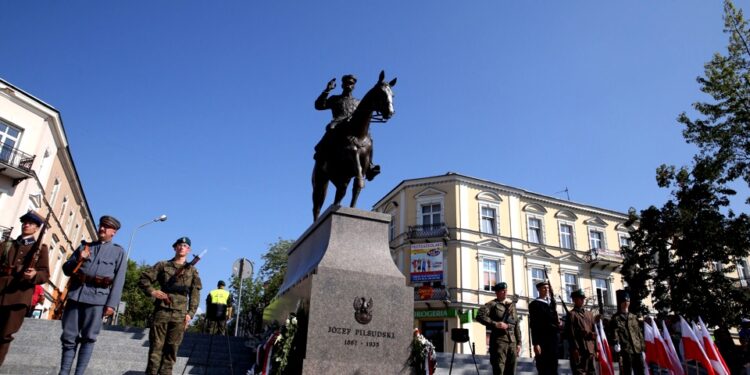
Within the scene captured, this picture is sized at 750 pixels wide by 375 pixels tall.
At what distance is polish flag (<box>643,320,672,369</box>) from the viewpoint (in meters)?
9.29

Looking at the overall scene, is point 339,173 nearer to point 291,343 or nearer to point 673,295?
point 291,343

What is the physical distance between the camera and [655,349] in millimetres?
9438

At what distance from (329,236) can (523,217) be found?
31827 millimetres

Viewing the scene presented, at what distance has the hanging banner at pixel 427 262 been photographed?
1254 inches

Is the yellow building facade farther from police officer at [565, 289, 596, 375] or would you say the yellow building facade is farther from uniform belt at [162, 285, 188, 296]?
uniform belt at [162, 285, 188, 296]

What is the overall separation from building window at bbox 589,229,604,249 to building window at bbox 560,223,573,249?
1.81 m

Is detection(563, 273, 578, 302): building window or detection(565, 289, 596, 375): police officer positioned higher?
detection(563, 273, 578, 302): building window

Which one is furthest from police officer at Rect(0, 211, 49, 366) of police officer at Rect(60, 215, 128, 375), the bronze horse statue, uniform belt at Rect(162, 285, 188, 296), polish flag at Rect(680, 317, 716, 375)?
polish flag at Rect(680, 317, 716, 375)

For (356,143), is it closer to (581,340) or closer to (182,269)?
(182,269)

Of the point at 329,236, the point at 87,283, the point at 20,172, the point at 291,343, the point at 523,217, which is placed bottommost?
the point at 291,343

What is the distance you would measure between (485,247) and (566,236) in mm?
8135

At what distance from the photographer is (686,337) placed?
30.2 ft

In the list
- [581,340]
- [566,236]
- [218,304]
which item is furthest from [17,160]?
[566,236]

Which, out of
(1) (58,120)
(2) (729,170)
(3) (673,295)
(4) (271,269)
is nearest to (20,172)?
(1) (58,120)
